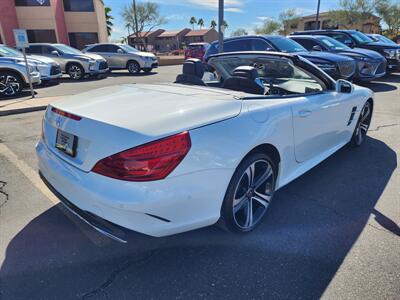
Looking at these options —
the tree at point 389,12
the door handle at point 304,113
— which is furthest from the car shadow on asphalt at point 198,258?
the tree at point 389,12

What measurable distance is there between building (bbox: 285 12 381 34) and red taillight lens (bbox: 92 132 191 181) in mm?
53694

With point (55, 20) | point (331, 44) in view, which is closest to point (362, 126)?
point (331, 44)

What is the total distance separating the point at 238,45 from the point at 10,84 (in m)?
7.10

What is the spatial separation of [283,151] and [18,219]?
8.31ft

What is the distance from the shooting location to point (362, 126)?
4.71 meters

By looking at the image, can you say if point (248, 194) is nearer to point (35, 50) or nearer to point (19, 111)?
point (19, 111)

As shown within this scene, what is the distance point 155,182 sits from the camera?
1.83 m

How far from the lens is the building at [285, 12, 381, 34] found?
152 feet

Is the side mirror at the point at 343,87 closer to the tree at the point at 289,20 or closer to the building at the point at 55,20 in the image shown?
the building at the point at 55,20

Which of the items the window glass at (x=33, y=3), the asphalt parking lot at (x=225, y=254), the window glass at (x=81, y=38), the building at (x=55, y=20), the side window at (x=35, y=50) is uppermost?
the window glass at (x=33, y=3)

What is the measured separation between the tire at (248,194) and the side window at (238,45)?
7348mm

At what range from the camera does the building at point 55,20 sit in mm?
23625

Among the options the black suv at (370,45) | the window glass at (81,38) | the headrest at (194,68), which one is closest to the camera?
the headrest at (194,68)

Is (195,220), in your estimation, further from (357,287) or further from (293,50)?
(293,50)
